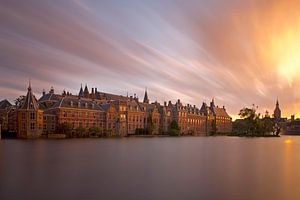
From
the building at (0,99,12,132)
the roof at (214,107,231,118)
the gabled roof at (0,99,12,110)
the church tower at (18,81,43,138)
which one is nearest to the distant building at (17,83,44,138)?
the church tower at (18,81,43,138)

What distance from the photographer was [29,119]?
8150 centimetres

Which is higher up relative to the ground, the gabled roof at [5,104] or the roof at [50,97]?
the roof at [50,97]

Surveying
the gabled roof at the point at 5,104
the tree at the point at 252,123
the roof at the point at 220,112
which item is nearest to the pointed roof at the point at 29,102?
the gabled roof at the point at 5,104

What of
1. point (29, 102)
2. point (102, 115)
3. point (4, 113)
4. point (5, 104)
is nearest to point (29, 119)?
point (29, 102)

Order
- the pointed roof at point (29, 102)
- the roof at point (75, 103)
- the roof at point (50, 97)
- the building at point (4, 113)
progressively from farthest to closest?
the roof at point (50, 97)
the building at point (4, 113)
the roof at point (75, 103)
the pointed roof at point (29, 102)

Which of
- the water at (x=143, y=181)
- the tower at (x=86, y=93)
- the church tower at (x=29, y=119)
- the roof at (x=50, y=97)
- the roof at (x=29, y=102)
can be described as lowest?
the water at (x=143, y=181)

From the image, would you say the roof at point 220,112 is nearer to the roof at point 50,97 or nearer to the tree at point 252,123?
the tree at point 252,123

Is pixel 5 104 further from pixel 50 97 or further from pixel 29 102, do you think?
pixel 29 102

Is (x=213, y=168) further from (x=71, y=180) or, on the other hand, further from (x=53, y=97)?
(x=53, y=97)

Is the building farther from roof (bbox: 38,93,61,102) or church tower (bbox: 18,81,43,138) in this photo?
→ church tower (bbox: 18,81,43,138)

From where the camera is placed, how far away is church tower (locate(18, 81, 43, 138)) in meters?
81.1

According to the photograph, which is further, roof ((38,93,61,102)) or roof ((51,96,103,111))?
roof ((38,93,61,102))

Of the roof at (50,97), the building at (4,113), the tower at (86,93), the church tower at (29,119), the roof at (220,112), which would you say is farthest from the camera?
the roof at (220,112)

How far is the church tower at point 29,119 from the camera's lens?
81062 mm
